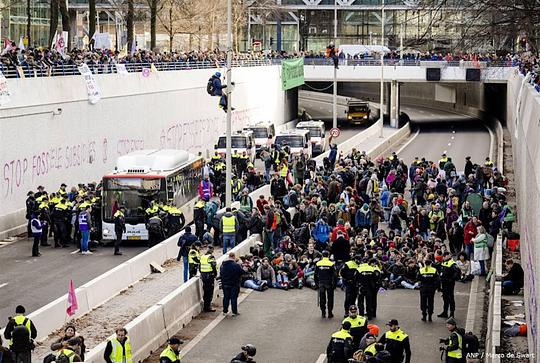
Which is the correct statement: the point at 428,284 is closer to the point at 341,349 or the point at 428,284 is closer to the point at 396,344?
the point at 396,344

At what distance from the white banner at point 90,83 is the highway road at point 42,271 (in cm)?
1032

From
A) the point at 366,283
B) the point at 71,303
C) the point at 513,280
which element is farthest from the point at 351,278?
the point at 71,303

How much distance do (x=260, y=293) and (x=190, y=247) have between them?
201 centimetres

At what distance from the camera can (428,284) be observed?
23.6 metres

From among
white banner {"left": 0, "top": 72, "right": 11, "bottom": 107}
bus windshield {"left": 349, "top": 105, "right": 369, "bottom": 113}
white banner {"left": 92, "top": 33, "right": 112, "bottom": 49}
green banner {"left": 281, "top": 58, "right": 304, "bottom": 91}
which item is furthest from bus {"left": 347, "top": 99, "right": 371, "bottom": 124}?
white banner {"left": 0, "top": 72, "right": 11, "bottom": 107}

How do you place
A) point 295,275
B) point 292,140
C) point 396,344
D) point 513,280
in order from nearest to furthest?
point 396,344 → point 513,280 → point 295,275 → point 292,140

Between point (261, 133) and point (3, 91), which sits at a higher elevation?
point (3, 91)

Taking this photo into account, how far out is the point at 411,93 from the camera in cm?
12069

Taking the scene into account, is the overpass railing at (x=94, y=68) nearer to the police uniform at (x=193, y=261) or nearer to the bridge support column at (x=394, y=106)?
the police uniform at (x=193, y=261)

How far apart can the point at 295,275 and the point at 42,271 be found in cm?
621

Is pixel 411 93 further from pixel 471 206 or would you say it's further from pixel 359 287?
pixel 359 287

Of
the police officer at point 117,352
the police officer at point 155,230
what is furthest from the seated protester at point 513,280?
the police officer at point 155,230

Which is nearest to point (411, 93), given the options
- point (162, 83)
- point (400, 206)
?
point (162, 83)

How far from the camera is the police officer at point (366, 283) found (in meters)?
23.5
